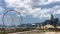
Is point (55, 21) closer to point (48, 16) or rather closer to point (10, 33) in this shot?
point (48, 16)

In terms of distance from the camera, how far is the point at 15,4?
5.41 meters

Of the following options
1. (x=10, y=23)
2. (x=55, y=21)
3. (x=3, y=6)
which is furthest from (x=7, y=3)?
(x=55, y=21)

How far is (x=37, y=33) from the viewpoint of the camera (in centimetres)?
536

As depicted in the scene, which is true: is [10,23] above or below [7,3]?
below

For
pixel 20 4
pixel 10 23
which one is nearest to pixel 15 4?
pixel 20 4

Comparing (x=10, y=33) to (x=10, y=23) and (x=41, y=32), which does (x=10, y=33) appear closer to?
(x=10, y=23)

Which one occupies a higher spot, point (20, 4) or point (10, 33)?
point (20, 4)

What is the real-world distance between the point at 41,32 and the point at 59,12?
0.63m

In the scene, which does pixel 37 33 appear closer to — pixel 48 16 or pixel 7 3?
pixel 48 16

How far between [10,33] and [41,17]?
0.81 m

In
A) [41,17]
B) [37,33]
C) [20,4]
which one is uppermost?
[20,4]

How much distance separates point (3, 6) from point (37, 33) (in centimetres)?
102

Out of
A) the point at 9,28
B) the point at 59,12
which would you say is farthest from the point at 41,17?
the point at 9,28

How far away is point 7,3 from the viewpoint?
5.41 meters
